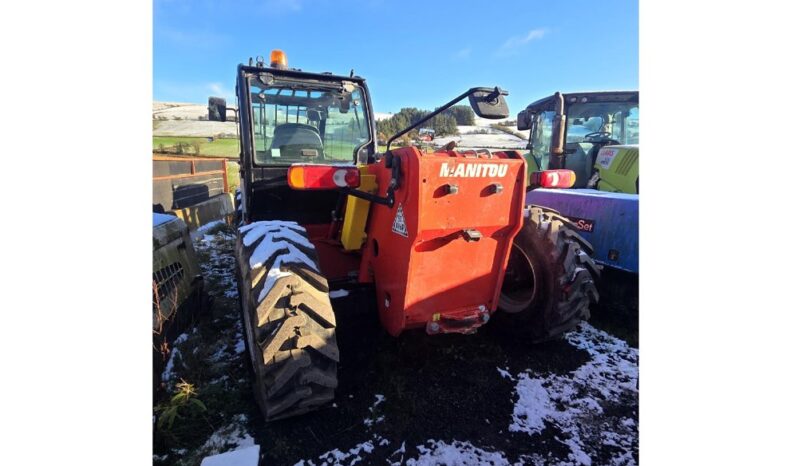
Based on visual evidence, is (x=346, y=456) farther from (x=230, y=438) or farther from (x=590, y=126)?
(x=590, y=126)

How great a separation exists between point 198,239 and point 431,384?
5930 millimetres

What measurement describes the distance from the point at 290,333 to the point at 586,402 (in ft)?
6.97

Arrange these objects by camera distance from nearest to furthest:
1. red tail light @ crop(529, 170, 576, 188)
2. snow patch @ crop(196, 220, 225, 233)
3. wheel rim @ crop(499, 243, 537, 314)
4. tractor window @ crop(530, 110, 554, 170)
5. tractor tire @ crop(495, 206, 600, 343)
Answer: red tail light @ crop(529, 170, 576, 188)
tractor tire @ crop(495, 206, 600, 343)
wheel rim @ crop(499, 243, 537, 314)
snow patch @ crop(196, 220, 225, 233)
tractor window @ crop(530, 110, 554, 170)

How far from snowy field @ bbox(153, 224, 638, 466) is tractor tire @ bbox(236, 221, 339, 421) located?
23 cm

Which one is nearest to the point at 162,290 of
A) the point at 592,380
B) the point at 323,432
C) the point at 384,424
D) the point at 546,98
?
the point at 323,432

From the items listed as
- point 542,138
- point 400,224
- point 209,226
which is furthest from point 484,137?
point 400,224

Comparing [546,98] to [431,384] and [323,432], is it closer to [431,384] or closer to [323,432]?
[431,384]

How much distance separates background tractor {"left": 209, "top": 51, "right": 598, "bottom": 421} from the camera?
231 centimetres

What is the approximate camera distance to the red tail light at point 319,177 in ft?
7.82

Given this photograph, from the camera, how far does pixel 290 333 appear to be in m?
2.24

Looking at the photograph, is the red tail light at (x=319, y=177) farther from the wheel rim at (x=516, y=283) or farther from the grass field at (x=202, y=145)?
the grass field at (x=202, y=145)

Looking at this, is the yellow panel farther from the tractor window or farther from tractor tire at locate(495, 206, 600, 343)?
the tractor window

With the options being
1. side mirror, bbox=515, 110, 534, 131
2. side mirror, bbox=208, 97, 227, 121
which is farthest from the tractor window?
side mirror, bbox=208, 97, 227, 121

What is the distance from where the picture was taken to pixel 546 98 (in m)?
8.48
